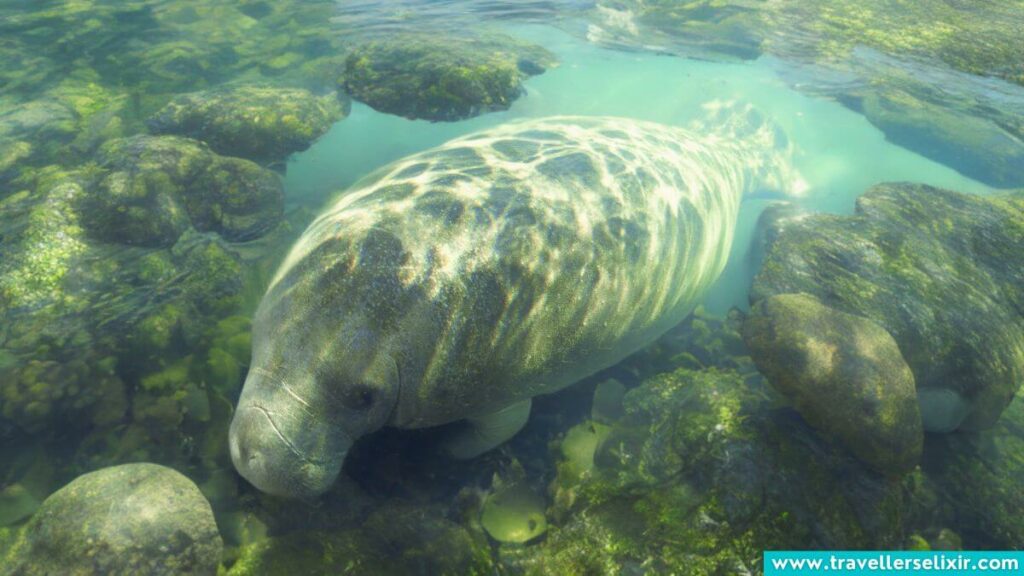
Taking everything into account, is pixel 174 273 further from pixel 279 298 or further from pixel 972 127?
pixel 972 127

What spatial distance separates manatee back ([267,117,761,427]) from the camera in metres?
3.12

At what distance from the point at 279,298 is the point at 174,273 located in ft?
10.7

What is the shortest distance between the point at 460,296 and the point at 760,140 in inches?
612

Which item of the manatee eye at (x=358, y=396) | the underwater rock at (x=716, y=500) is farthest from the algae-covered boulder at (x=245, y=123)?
the underwater rock at (x=716, y=500)

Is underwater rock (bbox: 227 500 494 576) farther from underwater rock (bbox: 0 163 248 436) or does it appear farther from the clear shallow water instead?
the clear shallow water

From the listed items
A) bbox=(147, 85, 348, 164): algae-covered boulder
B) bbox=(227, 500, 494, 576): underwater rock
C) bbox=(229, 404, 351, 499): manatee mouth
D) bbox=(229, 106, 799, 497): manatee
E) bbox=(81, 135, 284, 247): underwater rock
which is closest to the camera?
bbox=(229, 404, 351, 499): manatee mouth

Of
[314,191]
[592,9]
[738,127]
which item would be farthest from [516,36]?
[314,191]

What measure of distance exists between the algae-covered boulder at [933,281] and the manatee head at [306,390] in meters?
4.27

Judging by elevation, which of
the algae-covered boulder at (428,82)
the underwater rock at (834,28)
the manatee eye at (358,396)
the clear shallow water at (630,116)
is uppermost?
the underwater rock at (834,28)

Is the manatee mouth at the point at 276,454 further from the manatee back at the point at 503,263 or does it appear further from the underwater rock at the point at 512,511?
the underwater rock at the point at 512,511

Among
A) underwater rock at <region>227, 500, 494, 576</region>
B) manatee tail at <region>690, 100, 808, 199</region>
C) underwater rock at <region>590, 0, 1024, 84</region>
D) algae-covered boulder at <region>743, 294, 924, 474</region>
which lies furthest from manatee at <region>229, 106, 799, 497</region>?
manatee tail at <region>690, 100, 808, 199</region>

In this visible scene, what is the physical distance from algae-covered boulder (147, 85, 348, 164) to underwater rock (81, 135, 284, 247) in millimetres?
624

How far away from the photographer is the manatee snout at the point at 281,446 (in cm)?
276

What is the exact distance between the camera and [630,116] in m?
18.0
